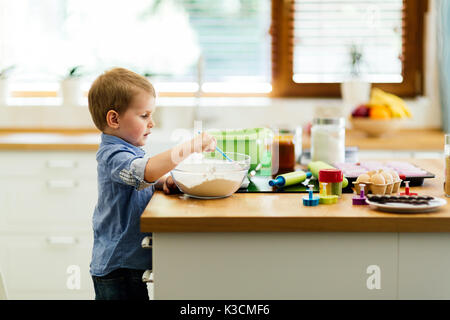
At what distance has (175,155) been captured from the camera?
1.41 m

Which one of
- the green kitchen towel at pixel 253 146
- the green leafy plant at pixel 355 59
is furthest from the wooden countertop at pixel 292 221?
the green leafy plant at pixel 355 59

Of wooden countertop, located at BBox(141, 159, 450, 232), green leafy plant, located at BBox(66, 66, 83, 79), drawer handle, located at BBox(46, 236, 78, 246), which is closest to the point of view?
wooden countertop, located at BBox(141, 159, 450, 232)

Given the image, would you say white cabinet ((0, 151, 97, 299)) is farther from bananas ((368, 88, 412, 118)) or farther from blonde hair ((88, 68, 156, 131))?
bananas ((368, 88, 412, 118))

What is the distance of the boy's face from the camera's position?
157cm

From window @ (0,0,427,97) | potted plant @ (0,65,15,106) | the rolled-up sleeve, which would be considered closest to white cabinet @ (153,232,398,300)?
the rolled-up sleeve

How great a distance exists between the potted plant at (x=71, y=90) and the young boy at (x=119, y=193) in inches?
79.5

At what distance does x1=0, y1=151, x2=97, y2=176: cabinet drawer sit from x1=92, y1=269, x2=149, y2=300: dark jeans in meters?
1.41

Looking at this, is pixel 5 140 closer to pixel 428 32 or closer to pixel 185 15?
pixel 185 15

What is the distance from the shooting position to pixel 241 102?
3656 millimetres

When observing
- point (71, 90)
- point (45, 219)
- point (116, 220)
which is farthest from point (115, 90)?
point (71, 90)

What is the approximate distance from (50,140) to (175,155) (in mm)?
1783
